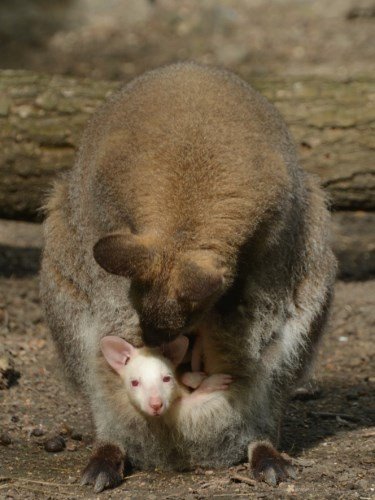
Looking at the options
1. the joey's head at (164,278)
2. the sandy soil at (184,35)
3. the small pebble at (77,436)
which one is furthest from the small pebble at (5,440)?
the sandy soil at (184,35)

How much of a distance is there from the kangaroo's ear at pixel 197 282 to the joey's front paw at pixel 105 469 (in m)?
1.20

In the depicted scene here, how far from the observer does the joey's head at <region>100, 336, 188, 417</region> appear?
448 centimetres

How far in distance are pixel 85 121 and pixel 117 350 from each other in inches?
114

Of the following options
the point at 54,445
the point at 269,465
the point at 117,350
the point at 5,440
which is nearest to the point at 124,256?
the point at 117,350

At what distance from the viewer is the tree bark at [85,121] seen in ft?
24.1

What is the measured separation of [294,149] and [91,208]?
3.72ft

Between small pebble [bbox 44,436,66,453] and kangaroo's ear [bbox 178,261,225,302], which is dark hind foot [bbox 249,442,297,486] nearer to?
small pebble [bbox 44,436,66,453]

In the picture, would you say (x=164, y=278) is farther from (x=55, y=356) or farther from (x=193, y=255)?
(x=55, y=356)

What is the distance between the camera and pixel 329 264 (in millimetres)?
5348

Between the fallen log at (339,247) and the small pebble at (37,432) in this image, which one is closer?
the small pebble at (37,432)

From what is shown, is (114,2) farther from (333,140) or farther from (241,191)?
(241,191)

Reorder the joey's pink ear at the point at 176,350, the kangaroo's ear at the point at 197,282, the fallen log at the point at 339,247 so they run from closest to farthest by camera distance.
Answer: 1. the kangaroo's ear at the point at 197,282
2. the joey's pink ear at the point at 176,350
3. the fallen log at the point at 339,247

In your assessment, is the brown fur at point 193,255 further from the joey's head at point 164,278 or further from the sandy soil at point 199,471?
the sandy soil at point 199,471

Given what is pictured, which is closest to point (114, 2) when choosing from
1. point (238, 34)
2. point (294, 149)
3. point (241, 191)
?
point (238, 34)
